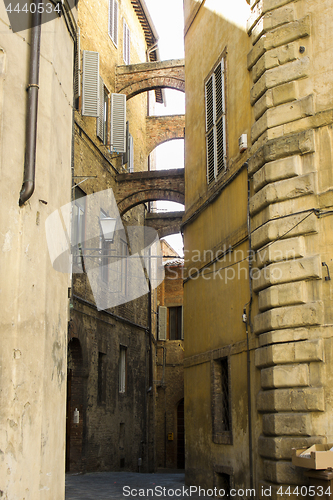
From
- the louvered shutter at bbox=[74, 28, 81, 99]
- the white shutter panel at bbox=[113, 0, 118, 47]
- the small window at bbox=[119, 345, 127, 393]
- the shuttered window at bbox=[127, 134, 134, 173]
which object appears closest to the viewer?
the louvered shutter at bbox=[74, 28, 81, 99]

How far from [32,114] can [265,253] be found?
358cm

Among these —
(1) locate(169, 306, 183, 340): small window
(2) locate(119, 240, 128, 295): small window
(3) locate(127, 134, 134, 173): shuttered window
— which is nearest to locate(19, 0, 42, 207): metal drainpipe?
(2) locate(119, 240, 128, 295): small window

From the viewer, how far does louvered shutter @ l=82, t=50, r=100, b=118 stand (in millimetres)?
15062

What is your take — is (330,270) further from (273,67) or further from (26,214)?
(26,214)

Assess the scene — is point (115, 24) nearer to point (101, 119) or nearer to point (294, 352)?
point (101, 119)

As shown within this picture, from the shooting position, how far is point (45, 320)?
221 inches

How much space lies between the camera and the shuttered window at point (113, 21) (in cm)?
1916

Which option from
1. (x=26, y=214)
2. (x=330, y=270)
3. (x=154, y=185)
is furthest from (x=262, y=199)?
(x=154, y=185)

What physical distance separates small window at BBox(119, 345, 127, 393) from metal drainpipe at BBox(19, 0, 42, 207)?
13.1m

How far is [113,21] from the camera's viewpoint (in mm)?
19453

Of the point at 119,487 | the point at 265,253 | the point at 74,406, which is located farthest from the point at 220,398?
the point at 74,406

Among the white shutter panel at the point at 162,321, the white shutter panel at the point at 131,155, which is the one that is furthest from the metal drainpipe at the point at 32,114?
the white shutter panel at the point at 162,321

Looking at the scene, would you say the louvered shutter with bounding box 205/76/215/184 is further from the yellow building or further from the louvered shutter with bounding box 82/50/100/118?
the louvered shutter with bounding box 82/50/100/118

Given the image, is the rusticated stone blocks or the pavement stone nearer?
the rusticated stone blocks
